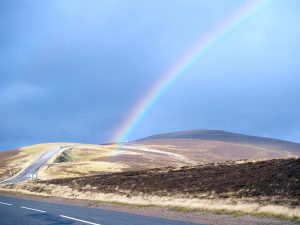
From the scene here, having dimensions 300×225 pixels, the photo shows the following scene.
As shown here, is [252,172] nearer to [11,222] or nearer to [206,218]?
[206,218]

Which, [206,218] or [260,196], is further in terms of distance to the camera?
[260,196]

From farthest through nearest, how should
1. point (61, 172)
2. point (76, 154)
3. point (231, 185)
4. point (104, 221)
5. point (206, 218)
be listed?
1. point (76, 154)
2. point (61, 172)
3. point (231, 185)
4. point (206, 218)
5. point (104, 221)

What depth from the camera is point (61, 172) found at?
89.2 meters

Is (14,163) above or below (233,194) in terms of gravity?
above

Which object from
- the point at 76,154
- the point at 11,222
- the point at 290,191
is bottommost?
the point at 11,222

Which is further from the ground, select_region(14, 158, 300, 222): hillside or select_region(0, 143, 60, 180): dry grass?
select_region(0, 143, 60, 180): dry grass

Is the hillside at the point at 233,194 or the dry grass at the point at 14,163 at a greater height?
the dry grass at the point at 14,163

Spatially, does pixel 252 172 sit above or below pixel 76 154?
below

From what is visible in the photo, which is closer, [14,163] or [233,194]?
[233,194]

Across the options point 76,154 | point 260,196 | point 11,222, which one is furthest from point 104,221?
point 76,154

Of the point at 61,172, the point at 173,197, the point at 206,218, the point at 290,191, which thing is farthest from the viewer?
the point at 61,172

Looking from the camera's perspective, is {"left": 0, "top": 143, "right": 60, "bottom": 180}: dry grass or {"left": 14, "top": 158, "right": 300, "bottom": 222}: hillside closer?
{"left": 14, "top": 158, "right": 300, "bottom": 222}: hillside

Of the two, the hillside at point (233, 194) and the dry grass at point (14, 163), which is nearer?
the hillside at point (233, 194)

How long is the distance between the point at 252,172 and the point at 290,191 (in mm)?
A: 13529
